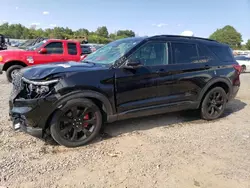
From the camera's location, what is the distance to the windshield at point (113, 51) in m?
4.09

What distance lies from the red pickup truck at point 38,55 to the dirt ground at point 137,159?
172 inches

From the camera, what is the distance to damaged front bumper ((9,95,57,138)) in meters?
3.24

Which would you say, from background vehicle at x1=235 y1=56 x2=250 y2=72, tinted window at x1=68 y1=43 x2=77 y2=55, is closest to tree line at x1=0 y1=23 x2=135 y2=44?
background vehicle at x1=235 y1=56 x2=250 y2=72

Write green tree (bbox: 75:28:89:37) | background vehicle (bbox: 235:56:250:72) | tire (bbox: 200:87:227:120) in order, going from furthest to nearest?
green tree (bbox: 75:28:89:37) < background vehicle (bbox: 235:56:250:72) < tire (bbox: 200:87:227:120)

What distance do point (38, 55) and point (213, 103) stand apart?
6570 mm

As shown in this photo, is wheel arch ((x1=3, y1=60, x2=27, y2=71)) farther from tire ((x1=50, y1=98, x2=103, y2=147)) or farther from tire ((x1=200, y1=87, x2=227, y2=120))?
tire ((x1=200, y1=87, x2=227, y2=120))

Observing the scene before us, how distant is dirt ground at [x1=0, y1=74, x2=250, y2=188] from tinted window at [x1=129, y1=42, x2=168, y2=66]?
4.29 ft

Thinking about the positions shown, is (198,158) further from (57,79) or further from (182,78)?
(57,79)

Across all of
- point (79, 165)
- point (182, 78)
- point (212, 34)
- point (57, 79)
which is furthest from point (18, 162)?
point (212, 34)

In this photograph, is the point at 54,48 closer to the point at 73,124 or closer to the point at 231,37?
the point at 73,124

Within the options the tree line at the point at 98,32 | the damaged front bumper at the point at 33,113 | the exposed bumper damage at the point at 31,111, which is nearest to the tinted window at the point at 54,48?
the exposed bumper damage at the point at 31,111

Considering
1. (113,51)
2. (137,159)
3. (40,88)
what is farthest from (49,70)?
(137,159)

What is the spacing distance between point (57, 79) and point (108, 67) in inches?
34.1

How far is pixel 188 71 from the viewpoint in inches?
181
